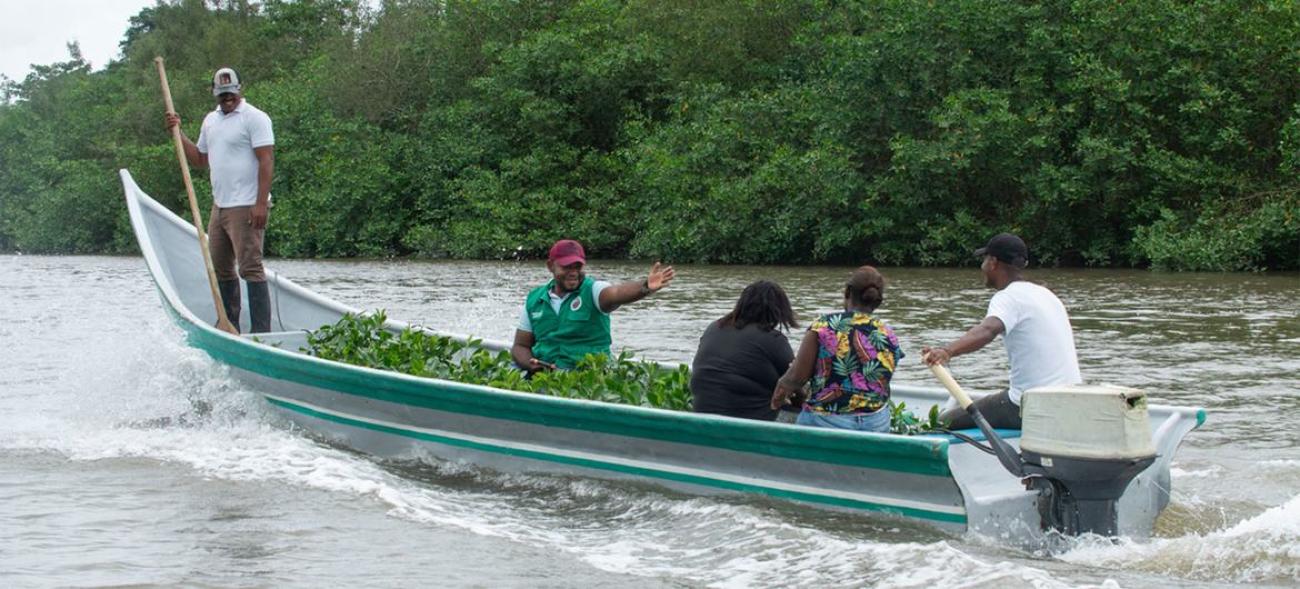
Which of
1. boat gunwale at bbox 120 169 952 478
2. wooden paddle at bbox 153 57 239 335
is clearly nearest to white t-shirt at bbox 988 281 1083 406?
boat gunwale at bbox 120 169 952 478

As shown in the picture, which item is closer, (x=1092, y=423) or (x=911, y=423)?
(x=1092, y=423)

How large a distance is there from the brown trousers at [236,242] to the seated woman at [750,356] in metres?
4.35

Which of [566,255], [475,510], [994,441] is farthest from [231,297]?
[994,441]

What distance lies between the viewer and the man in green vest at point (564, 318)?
8.30m

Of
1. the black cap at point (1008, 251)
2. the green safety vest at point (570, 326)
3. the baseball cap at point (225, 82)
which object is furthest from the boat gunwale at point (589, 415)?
the baseball cap at point (225, 82)

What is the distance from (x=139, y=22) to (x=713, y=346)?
252 feet

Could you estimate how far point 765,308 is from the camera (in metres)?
6.84

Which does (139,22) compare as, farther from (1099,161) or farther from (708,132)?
(1099,161)

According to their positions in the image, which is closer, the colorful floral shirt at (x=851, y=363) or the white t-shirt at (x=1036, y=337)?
the colorful floral shirt at (x=851, y=363)

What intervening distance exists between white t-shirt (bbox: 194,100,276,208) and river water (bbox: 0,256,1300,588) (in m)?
1.17

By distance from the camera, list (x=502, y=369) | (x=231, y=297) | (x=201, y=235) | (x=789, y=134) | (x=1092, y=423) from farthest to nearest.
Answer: (x=789, y=134), (x=231, y=297), (x=201, y=235), (x=502, y=369), (x=1092, y=423)

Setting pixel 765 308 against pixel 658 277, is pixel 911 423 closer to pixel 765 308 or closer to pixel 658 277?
pixel 765 308

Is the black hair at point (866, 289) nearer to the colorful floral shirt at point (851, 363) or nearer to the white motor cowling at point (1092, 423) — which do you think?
the colorful floral shirt at point (851, 363)

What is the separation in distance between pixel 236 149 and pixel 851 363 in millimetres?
5217
